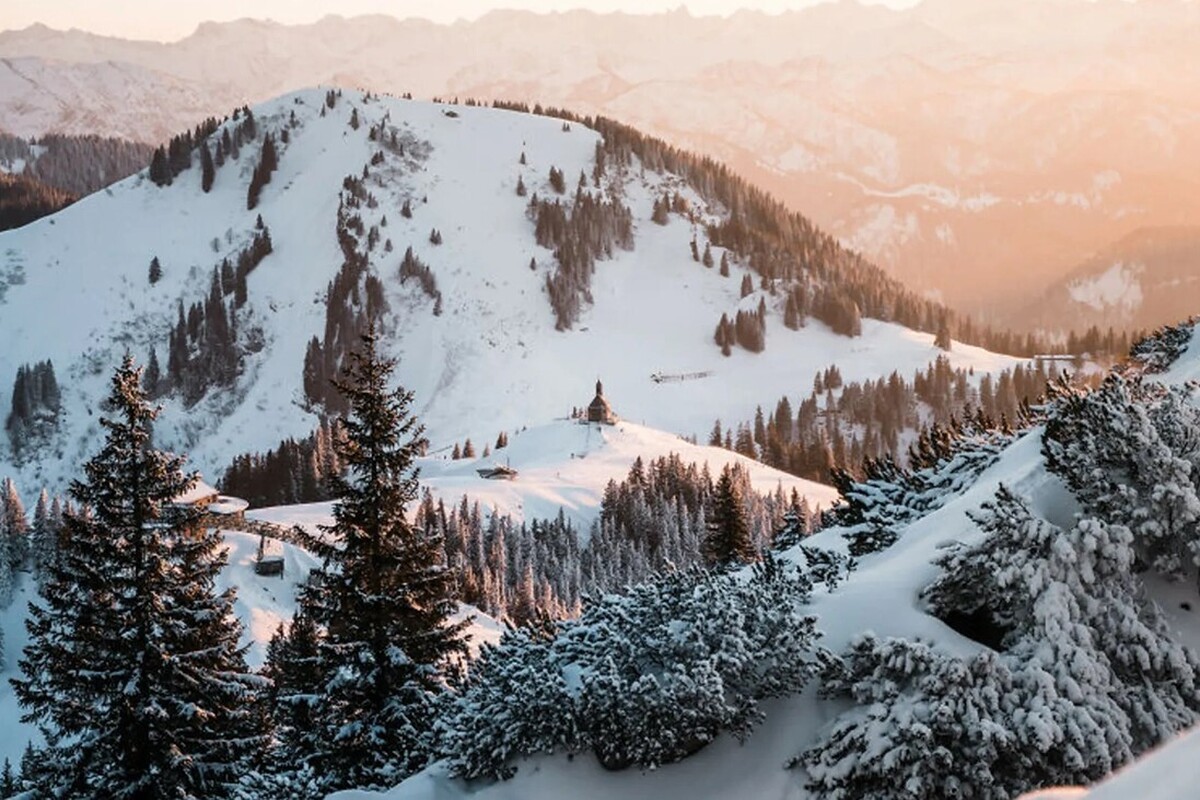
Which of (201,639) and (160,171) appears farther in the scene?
(160,171)

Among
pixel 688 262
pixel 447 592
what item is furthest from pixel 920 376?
pixel 447 592

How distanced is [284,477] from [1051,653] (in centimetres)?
10883

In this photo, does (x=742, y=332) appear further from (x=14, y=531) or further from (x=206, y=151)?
(x=14, y=531)

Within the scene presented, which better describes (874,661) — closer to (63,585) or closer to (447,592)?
(447,592)

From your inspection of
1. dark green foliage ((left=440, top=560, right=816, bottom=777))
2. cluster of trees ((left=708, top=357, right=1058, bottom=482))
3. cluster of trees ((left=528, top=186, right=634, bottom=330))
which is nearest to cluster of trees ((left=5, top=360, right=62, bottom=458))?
cluster of trees ((left=528, top=186, right=634, bottom=330))

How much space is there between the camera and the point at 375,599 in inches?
722

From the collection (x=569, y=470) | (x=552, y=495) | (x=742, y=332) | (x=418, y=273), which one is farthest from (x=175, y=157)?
(x=552, y=495)

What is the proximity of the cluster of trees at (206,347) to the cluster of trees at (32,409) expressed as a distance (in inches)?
Result: 525

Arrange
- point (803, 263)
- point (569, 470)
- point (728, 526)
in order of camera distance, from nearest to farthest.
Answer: point (728, 526) → point (569, 470) → point (803, 263)

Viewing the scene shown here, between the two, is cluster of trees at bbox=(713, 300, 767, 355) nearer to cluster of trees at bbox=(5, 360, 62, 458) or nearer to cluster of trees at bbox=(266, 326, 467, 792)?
cluster of trees at bbox=(5, 360, 62, 458)

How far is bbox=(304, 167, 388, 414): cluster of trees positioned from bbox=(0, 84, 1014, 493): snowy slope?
8.08ft

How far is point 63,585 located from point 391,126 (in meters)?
173

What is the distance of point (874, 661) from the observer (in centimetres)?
1052

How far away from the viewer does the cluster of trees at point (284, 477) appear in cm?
10856
